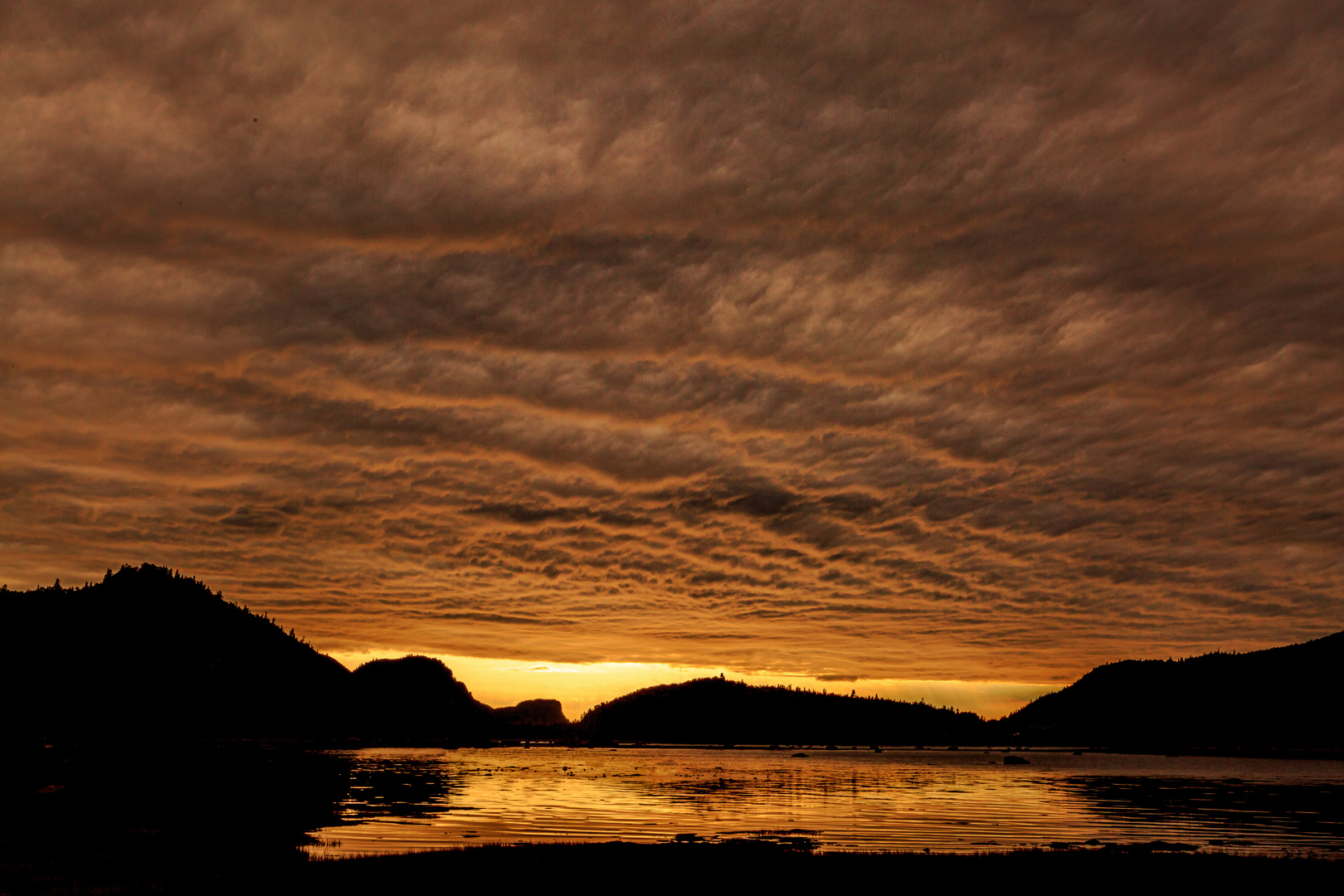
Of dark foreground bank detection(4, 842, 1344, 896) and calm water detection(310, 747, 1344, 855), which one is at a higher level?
dark foreground bank detection(4, 842, 1344, 896)

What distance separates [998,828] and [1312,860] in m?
23.6

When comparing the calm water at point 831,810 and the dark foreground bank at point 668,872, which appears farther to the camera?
the calm water at point 831,810

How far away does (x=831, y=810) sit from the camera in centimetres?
8494

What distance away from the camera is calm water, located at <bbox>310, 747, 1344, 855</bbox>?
199 feet

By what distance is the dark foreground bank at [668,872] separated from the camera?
125ft

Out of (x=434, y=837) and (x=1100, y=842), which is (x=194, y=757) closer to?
(x=434, y=837)

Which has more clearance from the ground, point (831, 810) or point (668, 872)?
point (668, 872)

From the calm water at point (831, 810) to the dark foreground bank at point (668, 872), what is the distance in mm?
7286

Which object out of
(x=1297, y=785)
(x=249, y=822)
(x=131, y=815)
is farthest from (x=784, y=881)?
(x=1297, y=785)

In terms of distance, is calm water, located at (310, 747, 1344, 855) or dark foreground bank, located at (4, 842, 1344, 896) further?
calm water, located at (310, 747, 1344, 855)

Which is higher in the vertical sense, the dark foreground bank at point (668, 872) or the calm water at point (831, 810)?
the dark foreground bank at point (668, 872)

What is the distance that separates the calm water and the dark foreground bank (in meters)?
7.29

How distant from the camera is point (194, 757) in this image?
16450 cm

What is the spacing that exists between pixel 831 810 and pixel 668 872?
47.3 m
